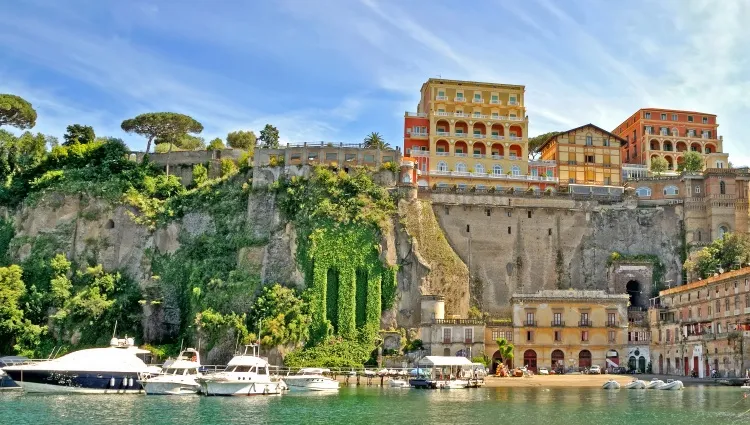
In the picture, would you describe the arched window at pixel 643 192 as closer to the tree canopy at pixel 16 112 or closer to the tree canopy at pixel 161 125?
the tree canopy at pixel 161 125

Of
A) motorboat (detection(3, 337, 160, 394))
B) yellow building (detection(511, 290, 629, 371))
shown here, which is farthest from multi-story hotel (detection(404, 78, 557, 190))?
motorboat (detection(3, 337, 160, 394))

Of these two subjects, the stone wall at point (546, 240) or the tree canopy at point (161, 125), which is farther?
the tree canopy at point (161, 125)

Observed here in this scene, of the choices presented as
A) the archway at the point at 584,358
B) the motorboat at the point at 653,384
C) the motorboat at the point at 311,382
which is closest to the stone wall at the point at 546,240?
the archway at the point at 584,358

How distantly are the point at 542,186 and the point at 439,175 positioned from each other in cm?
1044

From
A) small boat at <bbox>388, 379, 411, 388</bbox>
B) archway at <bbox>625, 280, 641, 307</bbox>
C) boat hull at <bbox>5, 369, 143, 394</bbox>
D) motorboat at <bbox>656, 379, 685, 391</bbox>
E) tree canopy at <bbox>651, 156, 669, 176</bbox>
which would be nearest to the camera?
boat hull at <bbox>5, 369, 143, 394</bbox>

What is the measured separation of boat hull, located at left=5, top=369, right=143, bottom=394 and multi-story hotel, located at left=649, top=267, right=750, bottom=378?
41.9 m

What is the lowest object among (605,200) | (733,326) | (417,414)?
(417,414)

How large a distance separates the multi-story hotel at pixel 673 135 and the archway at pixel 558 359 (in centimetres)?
3586

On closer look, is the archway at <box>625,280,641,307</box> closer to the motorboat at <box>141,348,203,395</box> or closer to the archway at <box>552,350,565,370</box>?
the archway at <box>552,350,565,370</box>

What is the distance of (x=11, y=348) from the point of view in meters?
70.1

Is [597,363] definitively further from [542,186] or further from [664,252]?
[542,186]

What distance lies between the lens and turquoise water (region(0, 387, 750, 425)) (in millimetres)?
38781

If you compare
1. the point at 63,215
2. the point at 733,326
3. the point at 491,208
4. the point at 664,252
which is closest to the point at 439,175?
the point at 491,208

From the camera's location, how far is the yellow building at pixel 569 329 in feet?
226
